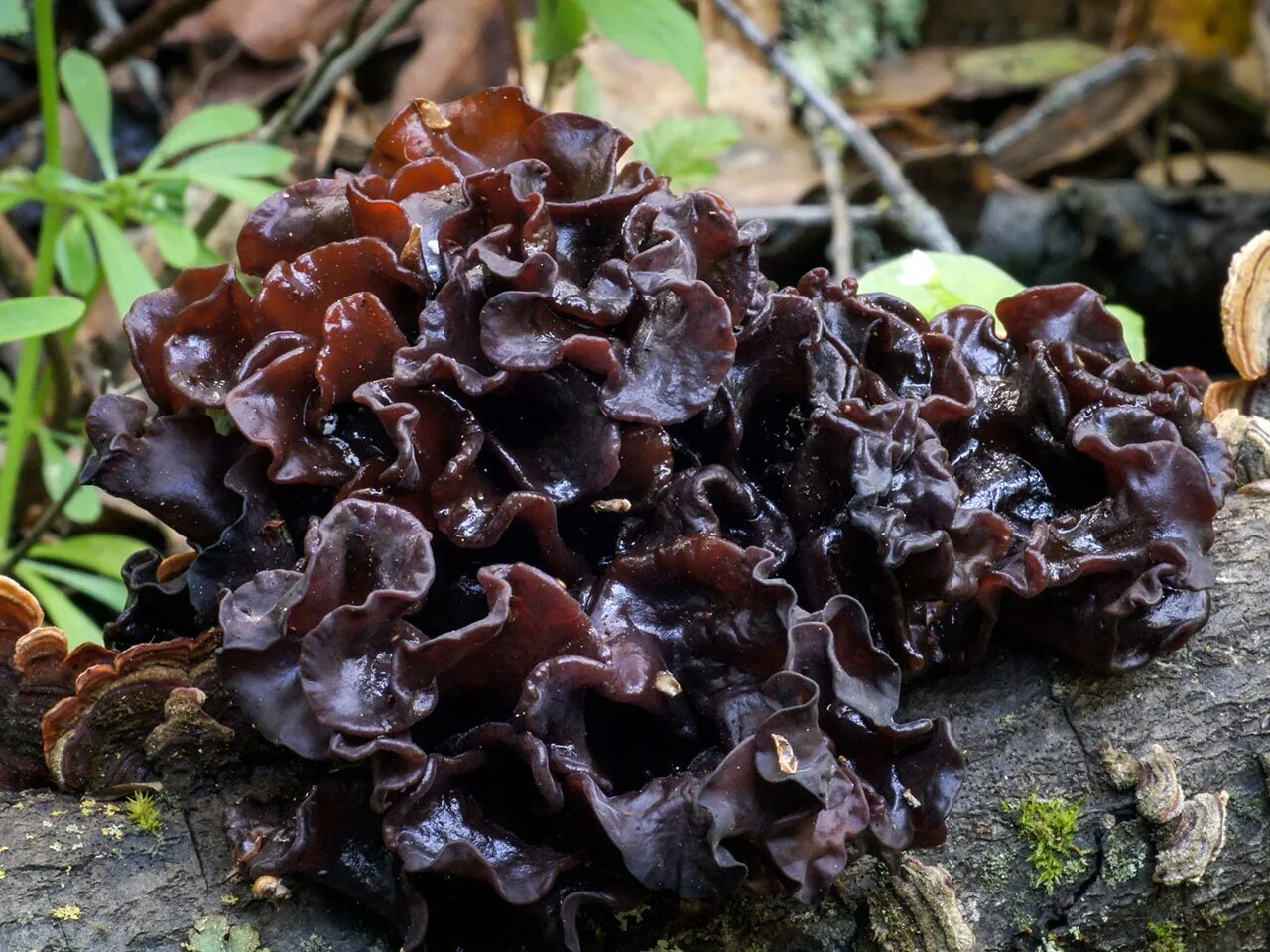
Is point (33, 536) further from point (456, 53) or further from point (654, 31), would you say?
point (456, 53)

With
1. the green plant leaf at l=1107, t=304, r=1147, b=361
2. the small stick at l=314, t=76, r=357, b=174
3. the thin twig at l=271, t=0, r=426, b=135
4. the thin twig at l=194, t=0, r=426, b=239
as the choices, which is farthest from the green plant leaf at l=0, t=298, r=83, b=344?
the small stick at l=314, t=76, r=357, b=174

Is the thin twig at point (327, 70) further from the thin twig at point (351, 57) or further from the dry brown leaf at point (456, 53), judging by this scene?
the dry brown leaf at point (456, 53)

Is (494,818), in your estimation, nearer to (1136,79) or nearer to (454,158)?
(454,158)

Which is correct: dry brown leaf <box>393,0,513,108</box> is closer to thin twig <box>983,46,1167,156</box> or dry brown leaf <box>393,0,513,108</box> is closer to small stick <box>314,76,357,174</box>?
small stick <box>314,76,357,174</box>

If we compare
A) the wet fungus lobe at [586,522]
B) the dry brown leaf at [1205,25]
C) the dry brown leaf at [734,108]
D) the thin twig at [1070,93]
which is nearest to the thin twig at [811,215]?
the dry brown leaf at [734,108]

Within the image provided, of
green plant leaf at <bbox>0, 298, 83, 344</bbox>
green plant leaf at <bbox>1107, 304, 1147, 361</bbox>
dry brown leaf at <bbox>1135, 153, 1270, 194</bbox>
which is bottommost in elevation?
dry brown leaf at <bbox>1135, 153, 1270, 194</bbox>

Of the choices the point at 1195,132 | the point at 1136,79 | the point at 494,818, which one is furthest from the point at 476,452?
the point at 1195,132
